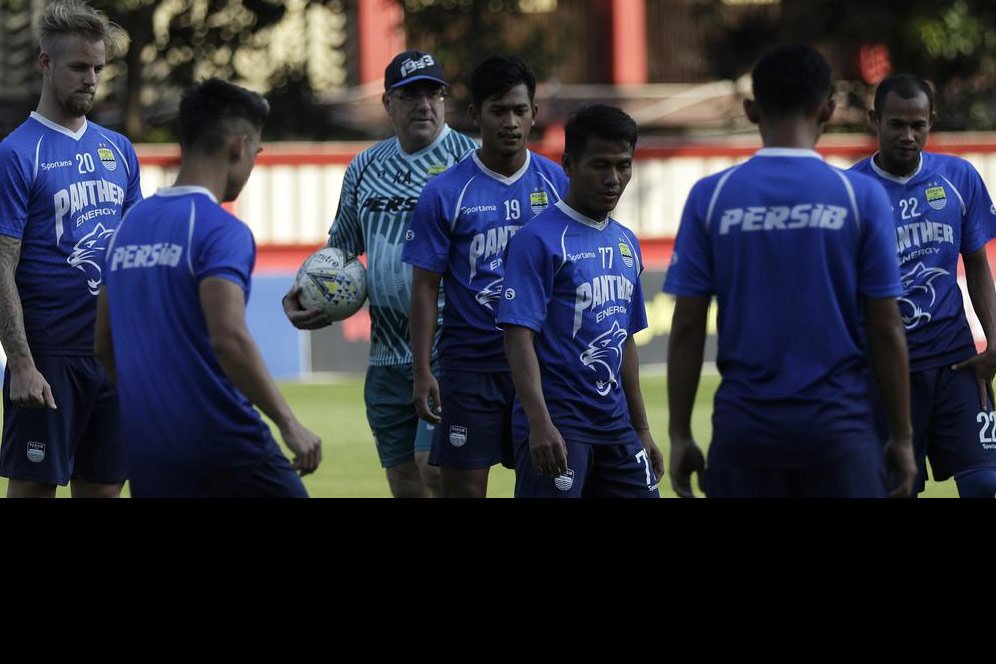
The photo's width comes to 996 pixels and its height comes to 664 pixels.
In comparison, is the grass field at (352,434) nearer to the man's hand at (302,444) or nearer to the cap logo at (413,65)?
the cap logo at (413,65)

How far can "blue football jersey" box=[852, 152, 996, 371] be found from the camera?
6.85m

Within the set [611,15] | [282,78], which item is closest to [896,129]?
[282,78]

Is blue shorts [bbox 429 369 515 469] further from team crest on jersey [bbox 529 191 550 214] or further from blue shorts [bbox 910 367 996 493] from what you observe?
blue shorts [bbox 910 367 996 493]

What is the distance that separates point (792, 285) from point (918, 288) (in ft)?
7.73

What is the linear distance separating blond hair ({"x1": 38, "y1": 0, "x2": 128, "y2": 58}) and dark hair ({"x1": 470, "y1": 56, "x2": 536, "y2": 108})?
1.48 metres

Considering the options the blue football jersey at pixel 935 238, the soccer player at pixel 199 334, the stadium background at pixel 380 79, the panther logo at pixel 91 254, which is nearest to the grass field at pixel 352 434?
the stadium background at pixel 380 79

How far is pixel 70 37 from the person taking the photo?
6.79 metres

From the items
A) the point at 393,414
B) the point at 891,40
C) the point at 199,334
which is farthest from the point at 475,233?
the point at 891,40

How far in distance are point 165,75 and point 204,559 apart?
71.6ft

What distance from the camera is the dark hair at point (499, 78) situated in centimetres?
674

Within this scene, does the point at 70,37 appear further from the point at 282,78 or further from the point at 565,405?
the point at 282,78

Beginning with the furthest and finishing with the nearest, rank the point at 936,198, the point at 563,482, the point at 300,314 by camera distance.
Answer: the point at 300,314, the point at 936,198, the point at 563,482

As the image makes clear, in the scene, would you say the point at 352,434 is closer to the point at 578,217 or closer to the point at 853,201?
the point at 578,217

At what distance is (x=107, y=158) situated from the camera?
22.9 ft
